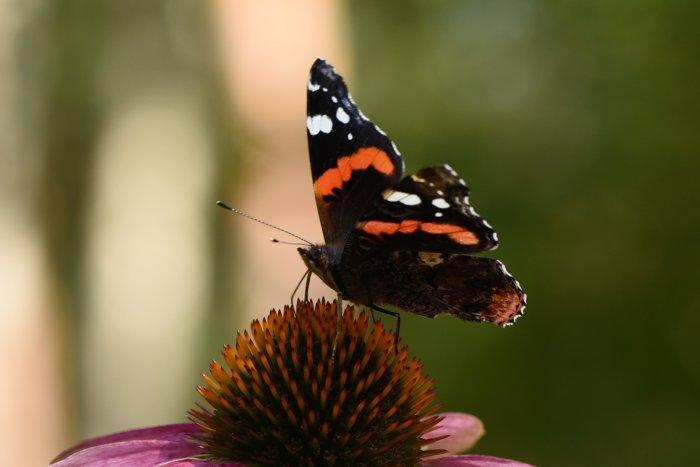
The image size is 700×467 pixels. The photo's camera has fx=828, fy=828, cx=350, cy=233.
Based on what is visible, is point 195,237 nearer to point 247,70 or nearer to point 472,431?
point 247,70

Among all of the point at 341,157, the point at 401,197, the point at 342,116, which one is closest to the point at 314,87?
the point at 342,116

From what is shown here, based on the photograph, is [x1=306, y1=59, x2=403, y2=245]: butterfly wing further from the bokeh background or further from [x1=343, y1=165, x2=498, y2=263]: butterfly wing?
the bokeh background

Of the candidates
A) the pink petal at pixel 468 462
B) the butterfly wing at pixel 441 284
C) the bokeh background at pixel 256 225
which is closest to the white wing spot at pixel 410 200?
the butterfly wing at pixel 441 284

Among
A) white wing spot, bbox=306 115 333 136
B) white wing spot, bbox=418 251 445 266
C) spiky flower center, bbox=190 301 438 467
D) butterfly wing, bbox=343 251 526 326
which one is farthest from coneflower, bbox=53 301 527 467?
white wing spot, bbox=306 115 333 136

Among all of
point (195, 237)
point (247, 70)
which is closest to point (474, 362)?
point (195, 237)

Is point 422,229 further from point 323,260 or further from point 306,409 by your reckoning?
point 306,409

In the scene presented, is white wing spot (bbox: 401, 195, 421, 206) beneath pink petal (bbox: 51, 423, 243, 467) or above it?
above

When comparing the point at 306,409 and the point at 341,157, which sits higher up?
the point at 341,157
